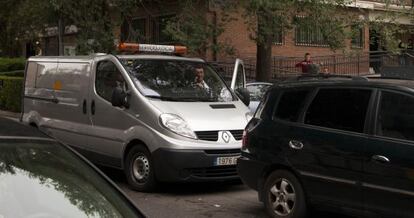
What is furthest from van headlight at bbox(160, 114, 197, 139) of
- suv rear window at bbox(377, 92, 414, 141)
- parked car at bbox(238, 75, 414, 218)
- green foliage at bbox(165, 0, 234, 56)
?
green foliage at bbox(165, 0, 234, 56)

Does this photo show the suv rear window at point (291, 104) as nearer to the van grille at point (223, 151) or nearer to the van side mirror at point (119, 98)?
the van grille at point (223, 151)

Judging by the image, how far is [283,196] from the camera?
22.3ft

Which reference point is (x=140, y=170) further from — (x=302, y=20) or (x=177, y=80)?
(x=302, y=20)

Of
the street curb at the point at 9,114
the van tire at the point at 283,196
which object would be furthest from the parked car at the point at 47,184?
the street curb at the point at 9,114

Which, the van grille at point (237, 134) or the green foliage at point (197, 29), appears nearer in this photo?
the van grille at point (237, 134)

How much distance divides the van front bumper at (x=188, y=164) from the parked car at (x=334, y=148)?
2.98 ft

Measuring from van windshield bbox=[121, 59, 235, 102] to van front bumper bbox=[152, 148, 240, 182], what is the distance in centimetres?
90

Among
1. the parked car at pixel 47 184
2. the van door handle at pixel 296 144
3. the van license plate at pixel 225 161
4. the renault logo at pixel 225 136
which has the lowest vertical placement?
the van license plate at pixel 225 161

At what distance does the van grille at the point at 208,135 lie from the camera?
8.16m

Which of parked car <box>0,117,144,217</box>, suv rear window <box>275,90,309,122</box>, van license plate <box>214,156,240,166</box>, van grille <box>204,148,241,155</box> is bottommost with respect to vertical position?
van license plate <box>214,156,240,166</box>

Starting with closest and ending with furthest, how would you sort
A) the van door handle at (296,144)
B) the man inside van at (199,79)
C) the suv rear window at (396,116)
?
1. the suv rear window at (396,116)
2. the van door handle at (296,144)
3. the man inside van at (199,79)

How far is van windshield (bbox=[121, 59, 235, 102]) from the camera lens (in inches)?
345

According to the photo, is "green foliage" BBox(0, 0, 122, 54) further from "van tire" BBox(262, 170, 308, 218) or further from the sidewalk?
"van tire" BBox(262, 170, 308, 218)

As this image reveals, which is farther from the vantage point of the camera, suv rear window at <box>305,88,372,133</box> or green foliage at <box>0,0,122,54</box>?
green foliage at <box>0,0,122,54</box>
